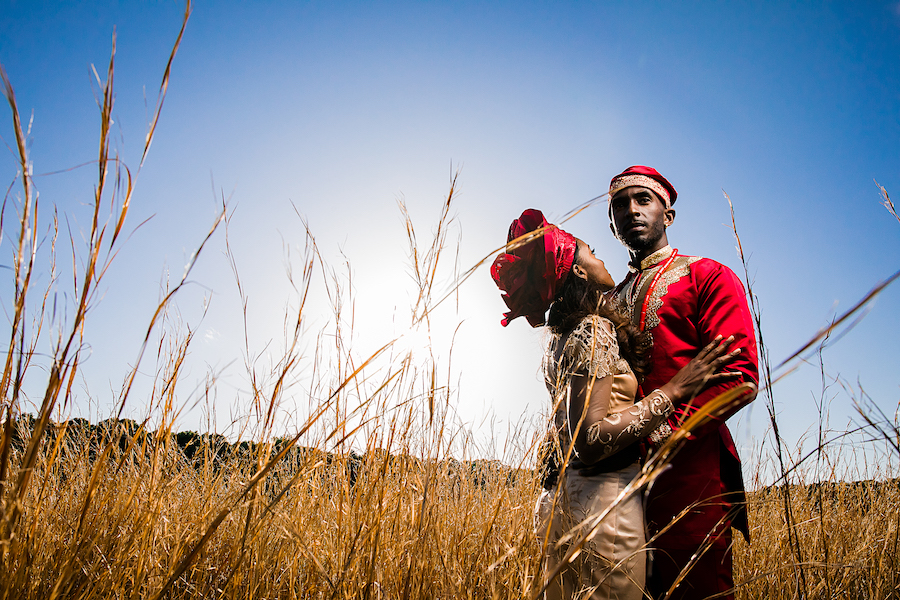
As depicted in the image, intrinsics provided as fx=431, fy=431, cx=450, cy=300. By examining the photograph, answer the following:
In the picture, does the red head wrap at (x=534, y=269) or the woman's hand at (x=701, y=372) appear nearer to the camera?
the woman's hand at (x=701, y=372)

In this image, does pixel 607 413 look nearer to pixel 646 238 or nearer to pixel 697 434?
pixel 697 434

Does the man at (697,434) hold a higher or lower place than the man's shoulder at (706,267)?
lower

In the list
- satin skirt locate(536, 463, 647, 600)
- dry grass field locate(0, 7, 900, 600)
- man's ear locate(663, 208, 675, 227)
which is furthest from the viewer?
man's ear locate(663, 208, 675, 227)

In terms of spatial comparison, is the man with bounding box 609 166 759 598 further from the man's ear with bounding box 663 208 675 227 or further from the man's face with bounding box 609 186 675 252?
the man's ear with bounding box 663 208 675 227

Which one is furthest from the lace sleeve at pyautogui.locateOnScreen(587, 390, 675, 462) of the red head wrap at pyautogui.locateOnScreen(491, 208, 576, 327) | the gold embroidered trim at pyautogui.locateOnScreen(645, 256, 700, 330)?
the red head wrap at pyautogui.locateOnScreen(491, 208, 576, 327)

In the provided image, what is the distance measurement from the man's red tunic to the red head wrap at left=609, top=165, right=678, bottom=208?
454 millimetres

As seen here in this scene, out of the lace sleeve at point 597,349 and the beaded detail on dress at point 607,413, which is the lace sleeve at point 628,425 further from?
the lace sleeve at point 597,349

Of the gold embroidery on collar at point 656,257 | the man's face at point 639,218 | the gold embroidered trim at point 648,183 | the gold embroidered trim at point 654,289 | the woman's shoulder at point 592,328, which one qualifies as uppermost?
the gold embroidered trim at point 648,183

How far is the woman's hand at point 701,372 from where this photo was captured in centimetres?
133

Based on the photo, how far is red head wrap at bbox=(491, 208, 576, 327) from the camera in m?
1.84

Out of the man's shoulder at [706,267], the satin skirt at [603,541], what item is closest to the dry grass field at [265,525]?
the satin skirt at [603,541]

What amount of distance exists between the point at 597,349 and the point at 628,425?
252 millimetres

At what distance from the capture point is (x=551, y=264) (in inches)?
72.6

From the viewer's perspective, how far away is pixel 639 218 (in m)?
1.99
